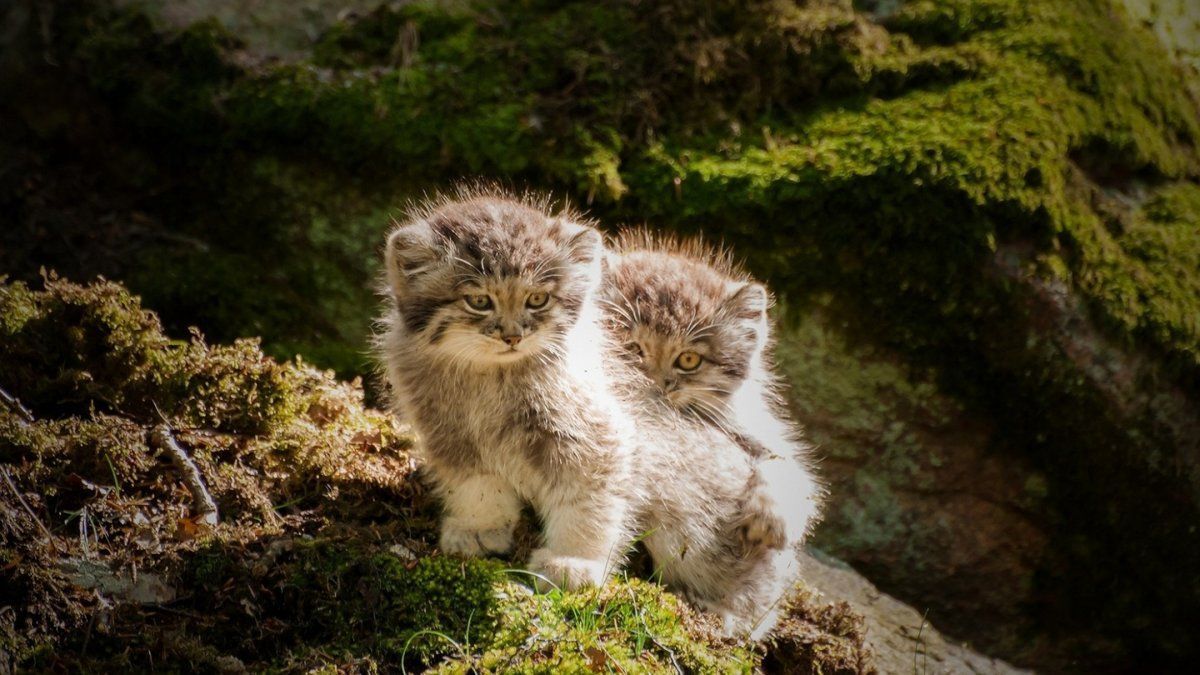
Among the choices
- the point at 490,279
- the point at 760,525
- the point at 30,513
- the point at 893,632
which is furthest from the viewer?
the point at 893,632

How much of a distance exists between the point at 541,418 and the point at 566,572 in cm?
64

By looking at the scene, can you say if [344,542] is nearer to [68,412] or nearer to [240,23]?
[68,412]

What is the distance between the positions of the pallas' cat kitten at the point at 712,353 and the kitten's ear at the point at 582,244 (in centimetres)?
42

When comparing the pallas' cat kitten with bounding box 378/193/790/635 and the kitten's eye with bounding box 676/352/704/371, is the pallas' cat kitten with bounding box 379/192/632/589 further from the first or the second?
the kitten's eye with bounding box 676/352/704/371

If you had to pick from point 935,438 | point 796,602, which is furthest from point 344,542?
point 935,438

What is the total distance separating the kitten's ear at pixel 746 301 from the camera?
445cm

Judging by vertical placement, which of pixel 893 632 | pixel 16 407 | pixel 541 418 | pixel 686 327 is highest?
pixel 686 327

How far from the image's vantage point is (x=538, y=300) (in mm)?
3744

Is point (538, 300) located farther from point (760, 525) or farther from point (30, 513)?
point (30, 513)

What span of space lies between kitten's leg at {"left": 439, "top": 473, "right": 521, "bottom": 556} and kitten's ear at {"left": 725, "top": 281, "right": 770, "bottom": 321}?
1421 millimetres

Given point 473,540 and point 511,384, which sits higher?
point 511,384

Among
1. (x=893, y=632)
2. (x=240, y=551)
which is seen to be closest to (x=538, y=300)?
(x=240, y=551)

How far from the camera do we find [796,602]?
4492 mm

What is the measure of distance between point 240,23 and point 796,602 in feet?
18.0
